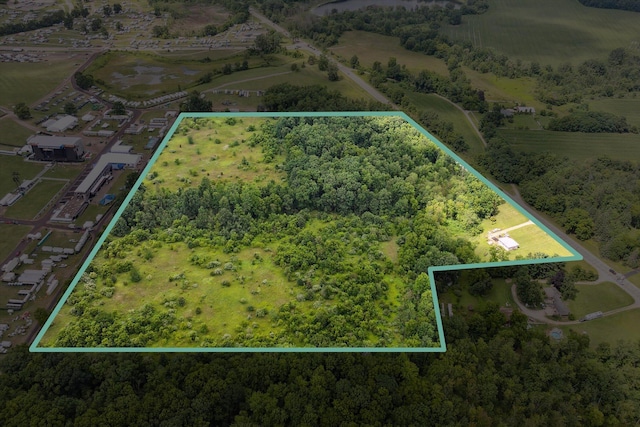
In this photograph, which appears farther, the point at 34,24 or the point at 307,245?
the point at 34,24

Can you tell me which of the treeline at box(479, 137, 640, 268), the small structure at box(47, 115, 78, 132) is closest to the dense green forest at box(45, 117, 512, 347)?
the treeline at box(479, 137, 640, 268)

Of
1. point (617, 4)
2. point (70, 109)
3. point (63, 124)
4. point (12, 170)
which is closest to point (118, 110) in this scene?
point (70, 109)

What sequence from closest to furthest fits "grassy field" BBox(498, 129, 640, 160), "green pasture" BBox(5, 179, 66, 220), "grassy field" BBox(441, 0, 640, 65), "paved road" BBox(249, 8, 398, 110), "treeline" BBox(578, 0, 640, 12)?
"green pasture" BBox(5, 179, 66, 220) < "grassy field" BBox(498, 129, 640, 160) < "paved road" BBox(249, 8, 398, 110) < "grassy field" BBox(441, 0, 640, 65) < "treeline" BBox(578, 0, 640, 12)

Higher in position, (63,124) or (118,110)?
(118,110)

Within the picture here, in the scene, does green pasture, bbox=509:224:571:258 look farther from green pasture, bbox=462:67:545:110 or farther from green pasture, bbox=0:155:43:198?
green pasture, bbox=462:67:545:110

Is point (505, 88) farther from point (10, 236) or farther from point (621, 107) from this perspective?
point (10, 236)

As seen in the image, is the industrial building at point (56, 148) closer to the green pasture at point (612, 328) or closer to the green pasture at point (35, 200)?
the green pasture at point (35, 200)
